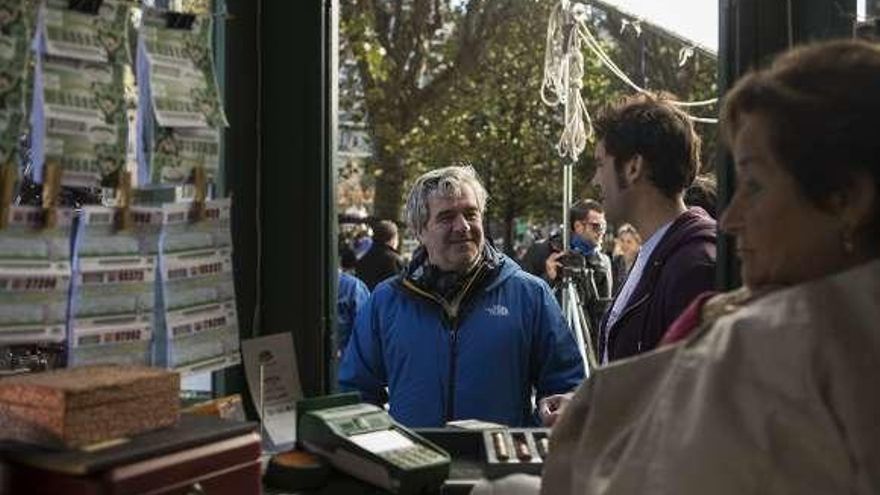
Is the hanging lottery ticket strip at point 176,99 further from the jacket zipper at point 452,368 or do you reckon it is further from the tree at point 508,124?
the tree at point 508,124

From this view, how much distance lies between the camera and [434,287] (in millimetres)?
3180

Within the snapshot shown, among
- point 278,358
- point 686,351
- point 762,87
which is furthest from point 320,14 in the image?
point 686,351

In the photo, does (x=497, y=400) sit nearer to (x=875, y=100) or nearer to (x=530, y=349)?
(x=530, y=349)

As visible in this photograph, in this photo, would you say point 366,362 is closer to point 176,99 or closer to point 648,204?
point 648,204

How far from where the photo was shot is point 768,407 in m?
1.07

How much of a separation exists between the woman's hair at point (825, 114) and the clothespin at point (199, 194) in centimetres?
93

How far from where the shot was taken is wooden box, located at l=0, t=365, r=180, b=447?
1.25 m

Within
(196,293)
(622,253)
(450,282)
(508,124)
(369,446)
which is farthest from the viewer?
(508,124)

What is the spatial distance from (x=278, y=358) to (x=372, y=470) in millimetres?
539

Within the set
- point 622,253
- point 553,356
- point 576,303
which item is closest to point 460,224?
point 553,356

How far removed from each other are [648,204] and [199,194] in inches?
53.7

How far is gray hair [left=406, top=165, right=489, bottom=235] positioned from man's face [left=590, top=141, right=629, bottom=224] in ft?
1.63

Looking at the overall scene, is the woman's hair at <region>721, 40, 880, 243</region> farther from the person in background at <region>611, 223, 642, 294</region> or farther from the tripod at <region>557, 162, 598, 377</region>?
the person in background at <region>611, 223, 642, 294</region>

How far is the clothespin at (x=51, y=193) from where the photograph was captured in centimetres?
149
